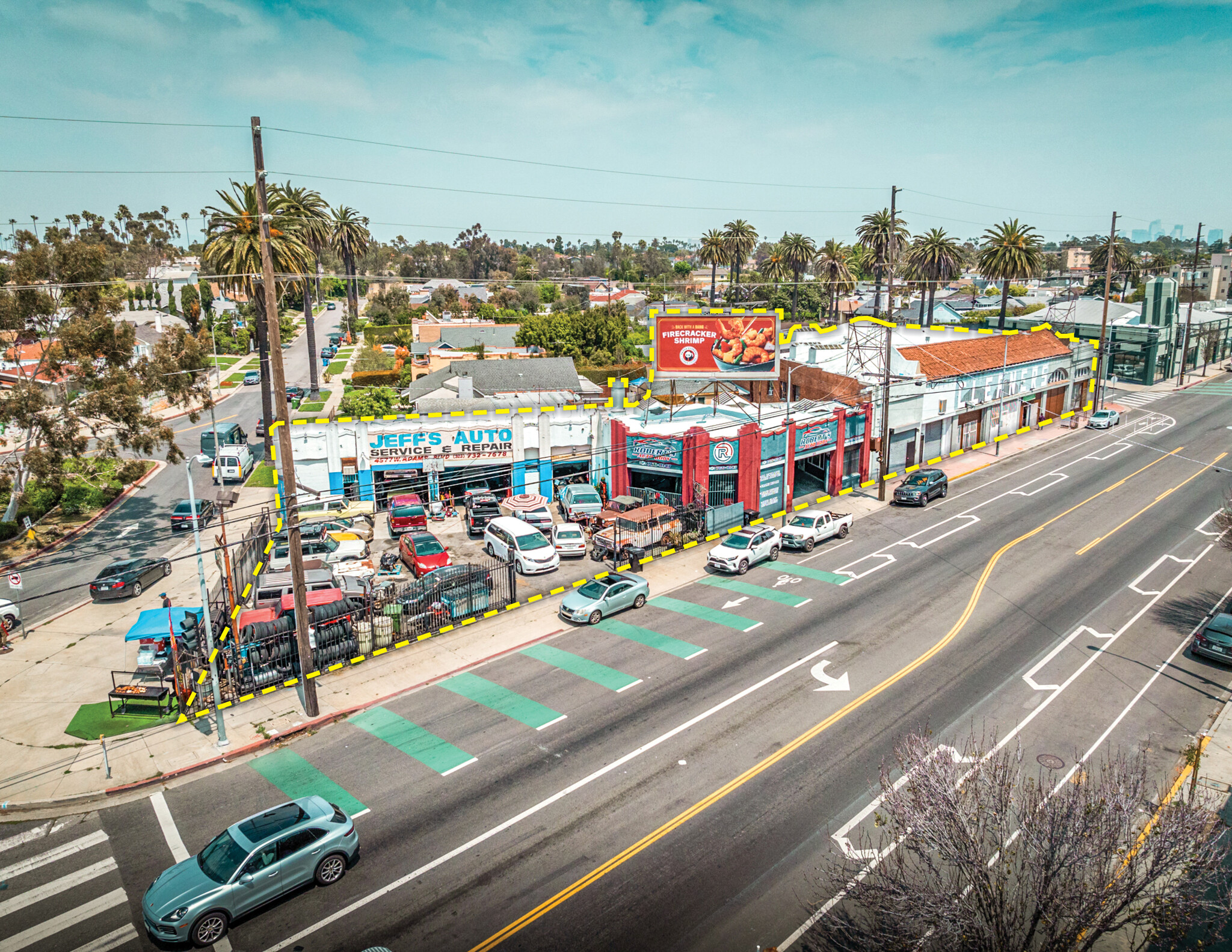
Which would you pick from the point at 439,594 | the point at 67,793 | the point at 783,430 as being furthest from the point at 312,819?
the point at 783,430

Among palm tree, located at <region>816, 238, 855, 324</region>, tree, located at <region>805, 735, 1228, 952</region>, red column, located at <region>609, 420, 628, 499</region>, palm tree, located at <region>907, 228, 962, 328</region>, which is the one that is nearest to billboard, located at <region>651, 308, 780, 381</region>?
red column, located at <region>609, 420, 628, 499</region>

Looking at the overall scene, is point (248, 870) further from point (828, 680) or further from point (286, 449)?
point (828, 680)

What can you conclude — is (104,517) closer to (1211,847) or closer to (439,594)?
(439,594)

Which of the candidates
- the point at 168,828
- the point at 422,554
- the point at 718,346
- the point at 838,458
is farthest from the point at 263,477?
the point at 168,828

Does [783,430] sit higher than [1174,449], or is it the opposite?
[783,430]

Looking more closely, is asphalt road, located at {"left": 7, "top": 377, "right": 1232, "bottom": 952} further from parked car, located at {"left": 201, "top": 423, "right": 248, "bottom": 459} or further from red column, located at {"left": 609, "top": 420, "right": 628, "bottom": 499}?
parked car, located at {"left": 201, "top": 423, "right": 248, "bottom": 459}

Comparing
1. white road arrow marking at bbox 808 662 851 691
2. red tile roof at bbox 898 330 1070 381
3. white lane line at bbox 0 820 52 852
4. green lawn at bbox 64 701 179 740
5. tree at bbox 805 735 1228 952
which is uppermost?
red tile roof at bbox 898 330 1070 381
